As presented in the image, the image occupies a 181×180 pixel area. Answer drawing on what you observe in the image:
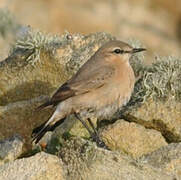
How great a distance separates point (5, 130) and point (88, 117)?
1227 millimetres

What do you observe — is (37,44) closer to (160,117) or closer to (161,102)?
(161,102)

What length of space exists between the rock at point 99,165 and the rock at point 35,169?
16 cm

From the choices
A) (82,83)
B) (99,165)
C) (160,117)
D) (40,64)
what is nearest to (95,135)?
(82,83)

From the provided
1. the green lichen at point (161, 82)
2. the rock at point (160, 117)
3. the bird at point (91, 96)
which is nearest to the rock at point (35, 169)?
the bird at point (91, 96)

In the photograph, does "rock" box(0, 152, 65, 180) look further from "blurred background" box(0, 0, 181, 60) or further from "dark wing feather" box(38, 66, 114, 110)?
"blurred background" box(0, 0, 181, 60)

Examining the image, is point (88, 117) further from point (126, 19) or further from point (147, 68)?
point (126, 19)

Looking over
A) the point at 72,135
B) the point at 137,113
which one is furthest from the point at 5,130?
the point at 137,113

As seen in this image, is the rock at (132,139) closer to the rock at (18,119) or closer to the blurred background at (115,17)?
the rock at (18,119)

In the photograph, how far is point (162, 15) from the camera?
23.2 metres

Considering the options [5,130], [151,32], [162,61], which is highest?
[162,61]

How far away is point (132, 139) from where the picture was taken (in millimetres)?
8992

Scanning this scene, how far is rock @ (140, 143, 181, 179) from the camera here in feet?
27.3

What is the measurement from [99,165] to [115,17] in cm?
1565

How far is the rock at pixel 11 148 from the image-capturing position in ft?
27.8
